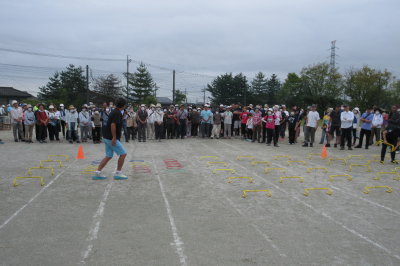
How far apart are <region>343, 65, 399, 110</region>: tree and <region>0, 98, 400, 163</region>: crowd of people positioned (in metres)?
34.9

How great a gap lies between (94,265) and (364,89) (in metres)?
54.7

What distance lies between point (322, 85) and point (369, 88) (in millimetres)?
11588

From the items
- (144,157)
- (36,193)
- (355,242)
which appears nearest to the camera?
(355,242)

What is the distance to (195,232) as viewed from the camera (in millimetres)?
4551

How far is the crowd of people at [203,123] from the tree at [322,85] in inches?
Answer: 1657

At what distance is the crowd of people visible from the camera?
14.7 m

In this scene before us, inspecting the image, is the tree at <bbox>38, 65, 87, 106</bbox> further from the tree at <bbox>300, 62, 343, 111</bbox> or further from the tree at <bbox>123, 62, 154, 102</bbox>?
the tree at <bbox>300, 62, 343, 111</bbox>

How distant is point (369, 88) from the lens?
47.9m

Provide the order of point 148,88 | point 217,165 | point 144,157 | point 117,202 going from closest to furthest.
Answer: point 117,202
point 217,165
point 144,157
point 148,88

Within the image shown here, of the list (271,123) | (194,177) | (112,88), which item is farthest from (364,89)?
(194,177)

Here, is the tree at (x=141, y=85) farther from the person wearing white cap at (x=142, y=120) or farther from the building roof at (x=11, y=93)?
the person wearing white cap at (x=142, y=120)

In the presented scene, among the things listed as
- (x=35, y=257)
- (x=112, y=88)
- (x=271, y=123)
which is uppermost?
(x=112, y=88)

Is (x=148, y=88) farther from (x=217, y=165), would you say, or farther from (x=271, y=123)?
(x=217, y=165)

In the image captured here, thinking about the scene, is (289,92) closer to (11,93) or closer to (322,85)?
(322,85)
